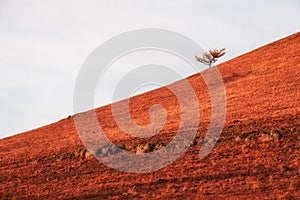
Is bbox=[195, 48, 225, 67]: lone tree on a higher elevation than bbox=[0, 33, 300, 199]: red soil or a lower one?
higher

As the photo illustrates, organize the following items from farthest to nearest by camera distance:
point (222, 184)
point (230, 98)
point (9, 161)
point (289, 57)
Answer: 1. point (289, 57)
2. point (230, 98)
3. point (9, 161)
4. point (222, 184)

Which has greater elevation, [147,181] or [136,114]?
[136,114]

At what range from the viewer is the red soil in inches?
987

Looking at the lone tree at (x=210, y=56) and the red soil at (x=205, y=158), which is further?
the lone tree at (x=210, y=56)

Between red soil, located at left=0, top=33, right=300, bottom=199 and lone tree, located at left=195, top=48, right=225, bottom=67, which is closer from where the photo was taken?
red soil, located at left=0, top=33, right=300, bottom=199

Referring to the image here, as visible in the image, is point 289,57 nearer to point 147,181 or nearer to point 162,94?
point 162,94

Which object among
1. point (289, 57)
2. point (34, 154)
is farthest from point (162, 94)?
point (34, 154)

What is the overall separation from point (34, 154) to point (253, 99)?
20375 millimetres

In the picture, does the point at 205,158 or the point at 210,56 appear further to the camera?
the point at 210,56

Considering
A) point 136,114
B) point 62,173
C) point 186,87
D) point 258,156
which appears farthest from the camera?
point 186,87

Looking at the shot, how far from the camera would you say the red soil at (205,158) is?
25.1m

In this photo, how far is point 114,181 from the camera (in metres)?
28.7

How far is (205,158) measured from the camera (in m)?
29.2

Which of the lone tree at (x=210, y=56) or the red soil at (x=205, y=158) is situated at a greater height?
the lone tree at (x=210, y=56)
